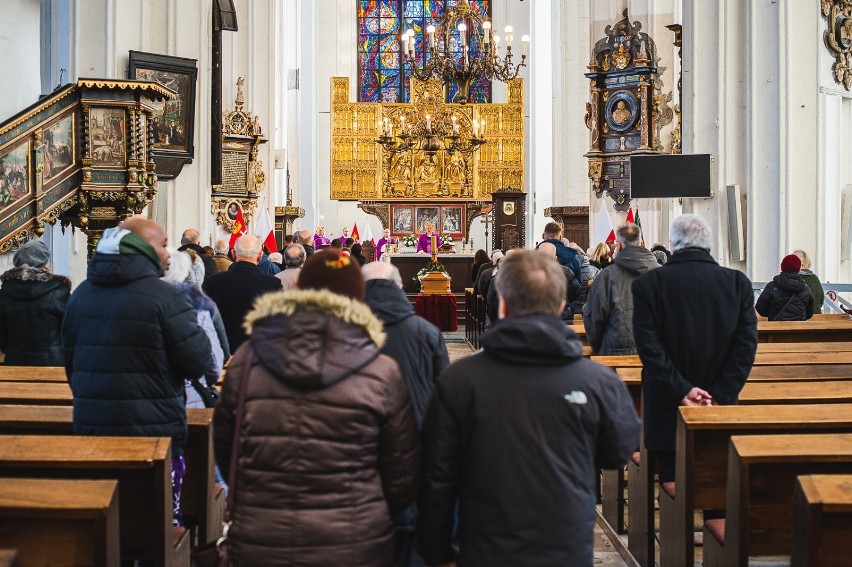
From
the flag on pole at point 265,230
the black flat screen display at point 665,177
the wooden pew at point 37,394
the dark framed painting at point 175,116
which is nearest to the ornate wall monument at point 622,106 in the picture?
the black flat screen display at point 665,177

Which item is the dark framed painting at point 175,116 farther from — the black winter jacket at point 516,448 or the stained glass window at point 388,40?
the stained glass window at point 388,40

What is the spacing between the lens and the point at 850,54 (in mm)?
11711

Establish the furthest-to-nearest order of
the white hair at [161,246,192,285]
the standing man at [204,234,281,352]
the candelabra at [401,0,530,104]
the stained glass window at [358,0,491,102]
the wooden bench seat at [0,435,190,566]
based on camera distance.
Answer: the stained glass window at [358,0,491,102], the candelabra at [401,0,530,104], the standing man at [204,234,281,352], the white hair at [161,246,192,285], the wooden bench seat at [0,435,190,566]

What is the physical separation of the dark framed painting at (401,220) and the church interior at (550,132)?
6.10ft

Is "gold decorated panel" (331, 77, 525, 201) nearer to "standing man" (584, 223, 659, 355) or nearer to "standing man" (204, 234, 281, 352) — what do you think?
"standing man" (204, 234, 281, 352)

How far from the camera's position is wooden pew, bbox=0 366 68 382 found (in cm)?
594

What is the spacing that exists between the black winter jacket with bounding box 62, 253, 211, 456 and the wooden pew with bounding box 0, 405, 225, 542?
54 centimetres

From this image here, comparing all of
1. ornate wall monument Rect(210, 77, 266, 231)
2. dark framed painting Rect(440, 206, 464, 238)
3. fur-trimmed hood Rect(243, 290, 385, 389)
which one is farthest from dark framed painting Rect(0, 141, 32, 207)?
dark framed painting Rect(440, 206, 464, 238)

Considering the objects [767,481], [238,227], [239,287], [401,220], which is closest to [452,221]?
[401,220]

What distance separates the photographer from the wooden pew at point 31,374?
5.94 metres

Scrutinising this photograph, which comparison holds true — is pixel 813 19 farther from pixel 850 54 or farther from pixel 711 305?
pixel 711 305

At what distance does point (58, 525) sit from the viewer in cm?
323

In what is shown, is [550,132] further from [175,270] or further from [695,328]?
[175,270]

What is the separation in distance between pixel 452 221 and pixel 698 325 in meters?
24.7
